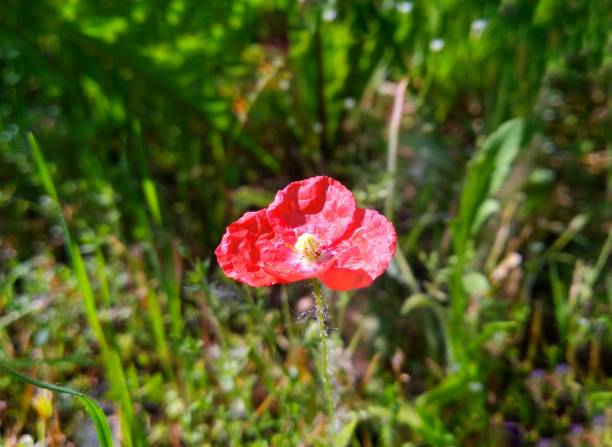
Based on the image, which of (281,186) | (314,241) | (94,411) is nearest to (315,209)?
(314,241)

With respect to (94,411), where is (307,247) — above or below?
above

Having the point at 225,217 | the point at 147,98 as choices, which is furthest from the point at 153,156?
the point at 225,217

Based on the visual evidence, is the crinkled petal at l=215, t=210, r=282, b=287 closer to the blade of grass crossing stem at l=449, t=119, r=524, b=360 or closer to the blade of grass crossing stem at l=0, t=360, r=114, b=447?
the blade of grass crossing stem at l=0, t=360, r=114, b=447

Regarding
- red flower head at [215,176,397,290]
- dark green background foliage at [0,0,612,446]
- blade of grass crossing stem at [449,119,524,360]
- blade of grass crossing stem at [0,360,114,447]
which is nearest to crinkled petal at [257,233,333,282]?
red flower head at [215,176,397,290]

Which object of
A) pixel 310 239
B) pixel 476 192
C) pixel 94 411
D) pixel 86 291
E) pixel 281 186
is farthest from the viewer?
pixel 281 186

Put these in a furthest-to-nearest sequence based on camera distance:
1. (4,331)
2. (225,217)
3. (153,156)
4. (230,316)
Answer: (153,156) < (225,217) < (230,316) < (4,331)

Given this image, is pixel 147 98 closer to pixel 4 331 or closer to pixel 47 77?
pixel 47 77

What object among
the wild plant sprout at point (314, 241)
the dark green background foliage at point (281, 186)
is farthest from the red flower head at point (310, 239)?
the dark green background foliage at point (281, 186)

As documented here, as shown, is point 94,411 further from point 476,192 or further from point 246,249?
point 476,192
